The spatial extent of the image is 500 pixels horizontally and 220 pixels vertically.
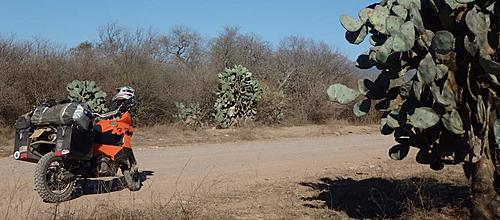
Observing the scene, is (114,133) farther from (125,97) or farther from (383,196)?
(383,196)

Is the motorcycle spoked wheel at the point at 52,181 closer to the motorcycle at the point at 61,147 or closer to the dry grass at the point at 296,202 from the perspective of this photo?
the motorcycle at the point at 61,147

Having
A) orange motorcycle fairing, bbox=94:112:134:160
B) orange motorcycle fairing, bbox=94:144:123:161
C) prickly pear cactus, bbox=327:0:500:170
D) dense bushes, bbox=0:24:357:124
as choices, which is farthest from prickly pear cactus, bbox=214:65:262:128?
prickly pear cactus, bbox=327:0:500:170

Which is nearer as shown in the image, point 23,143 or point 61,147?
point 61,147

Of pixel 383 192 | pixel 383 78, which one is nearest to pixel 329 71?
pixel 383 192

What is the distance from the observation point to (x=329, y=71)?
3278 centimetres

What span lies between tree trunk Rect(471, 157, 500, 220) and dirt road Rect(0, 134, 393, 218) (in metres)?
3.85

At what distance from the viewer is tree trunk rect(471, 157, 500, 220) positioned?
6152mm

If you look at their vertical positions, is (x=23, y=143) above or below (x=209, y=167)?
above

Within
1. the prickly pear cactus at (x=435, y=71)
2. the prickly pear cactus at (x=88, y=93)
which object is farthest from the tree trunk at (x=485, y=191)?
the prickly pear cactus at (x=88, y=93)

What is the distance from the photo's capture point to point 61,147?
7867 millimetres

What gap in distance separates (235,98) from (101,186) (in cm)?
1568

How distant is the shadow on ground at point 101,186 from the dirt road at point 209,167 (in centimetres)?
2

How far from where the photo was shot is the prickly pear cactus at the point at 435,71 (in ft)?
18.4

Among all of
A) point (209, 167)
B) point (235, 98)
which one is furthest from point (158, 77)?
point (209, 167)
